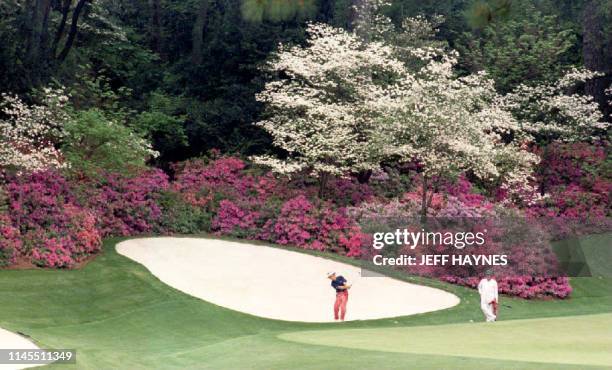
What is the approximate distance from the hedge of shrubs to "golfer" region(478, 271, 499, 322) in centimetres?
370

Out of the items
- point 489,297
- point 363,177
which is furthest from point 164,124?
point 489,297

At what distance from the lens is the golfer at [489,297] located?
1805 centimetres

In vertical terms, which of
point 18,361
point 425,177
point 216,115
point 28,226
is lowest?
point 18,361

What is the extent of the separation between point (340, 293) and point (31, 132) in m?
9.47

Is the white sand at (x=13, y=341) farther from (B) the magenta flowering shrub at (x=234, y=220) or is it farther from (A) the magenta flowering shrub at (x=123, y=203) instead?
(B) the magenta flowering shrub at (x=234, y=220)

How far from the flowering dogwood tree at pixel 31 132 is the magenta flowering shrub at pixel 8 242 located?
5.63 ft

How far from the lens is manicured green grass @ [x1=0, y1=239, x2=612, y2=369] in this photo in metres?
12.6

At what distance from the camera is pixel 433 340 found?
44.8 feet

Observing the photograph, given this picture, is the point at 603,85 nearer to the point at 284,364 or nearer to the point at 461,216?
the point at 461,216

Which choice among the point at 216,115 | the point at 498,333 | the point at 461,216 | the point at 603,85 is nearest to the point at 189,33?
the point at 216,115

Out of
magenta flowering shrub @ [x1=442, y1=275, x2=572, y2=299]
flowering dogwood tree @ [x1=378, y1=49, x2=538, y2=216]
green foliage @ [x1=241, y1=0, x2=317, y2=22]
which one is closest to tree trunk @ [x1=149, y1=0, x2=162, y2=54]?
flowering dogwood tree @ [x1=378, y1=49, x2=538, y2=216]

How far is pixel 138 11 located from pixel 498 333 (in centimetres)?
2918

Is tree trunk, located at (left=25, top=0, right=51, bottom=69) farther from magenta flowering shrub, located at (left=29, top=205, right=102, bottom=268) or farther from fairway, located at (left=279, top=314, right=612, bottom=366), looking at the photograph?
fairway, located at (left=279, top=314, right=612, bottom=366)

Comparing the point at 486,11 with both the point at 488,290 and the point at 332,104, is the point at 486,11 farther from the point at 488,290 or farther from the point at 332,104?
the point at 332,104
